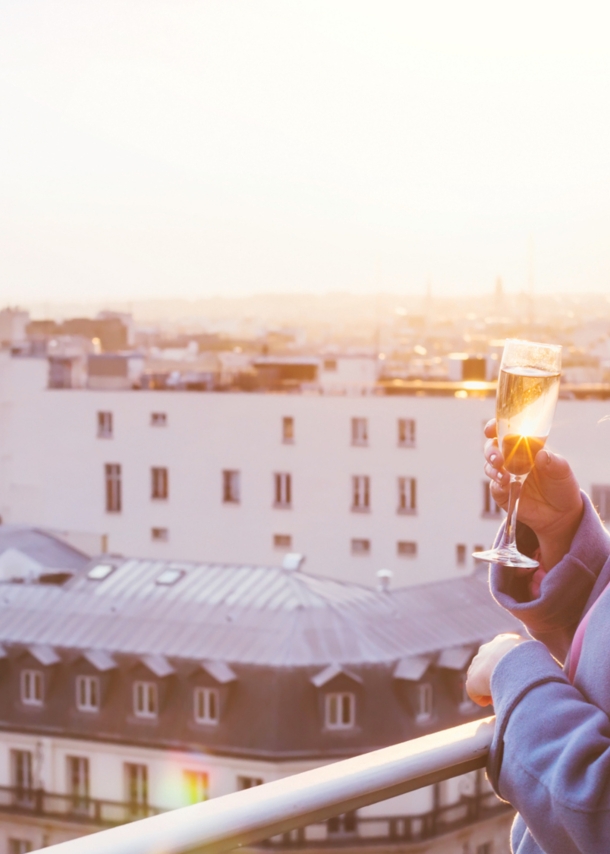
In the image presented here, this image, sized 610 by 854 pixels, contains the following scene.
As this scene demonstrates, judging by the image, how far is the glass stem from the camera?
1344 mm

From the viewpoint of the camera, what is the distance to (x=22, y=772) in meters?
15.5

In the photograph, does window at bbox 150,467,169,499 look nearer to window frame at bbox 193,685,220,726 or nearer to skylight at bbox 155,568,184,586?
skylight at bbox 155,568,184,586

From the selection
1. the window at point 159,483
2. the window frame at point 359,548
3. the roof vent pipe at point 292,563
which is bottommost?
the window frame at point 359,548

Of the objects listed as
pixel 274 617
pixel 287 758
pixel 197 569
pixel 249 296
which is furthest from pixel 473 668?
pixel 249 296

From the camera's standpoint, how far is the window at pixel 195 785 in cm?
1457

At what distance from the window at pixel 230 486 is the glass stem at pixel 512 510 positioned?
73.9ft

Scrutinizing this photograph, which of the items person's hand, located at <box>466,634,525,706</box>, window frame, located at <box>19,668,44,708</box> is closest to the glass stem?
person's hand, located at <box>466,634,525,706</box>

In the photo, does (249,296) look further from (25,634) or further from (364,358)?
(25,634)

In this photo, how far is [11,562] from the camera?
1969cm

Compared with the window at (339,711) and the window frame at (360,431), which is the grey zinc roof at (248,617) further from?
the window frame at (360,431)

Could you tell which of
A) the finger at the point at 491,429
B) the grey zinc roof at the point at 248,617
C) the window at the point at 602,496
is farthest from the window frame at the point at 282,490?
the finger at the point at 491,429

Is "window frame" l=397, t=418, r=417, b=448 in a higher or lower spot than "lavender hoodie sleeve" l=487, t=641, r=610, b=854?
lower

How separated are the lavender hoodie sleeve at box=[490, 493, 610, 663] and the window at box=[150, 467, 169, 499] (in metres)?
23.1

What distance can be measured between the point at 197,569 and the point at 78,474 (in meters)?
7.43
